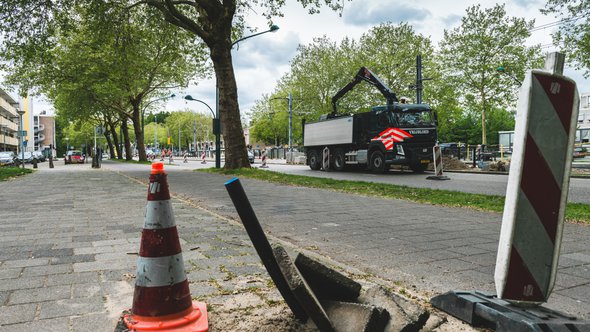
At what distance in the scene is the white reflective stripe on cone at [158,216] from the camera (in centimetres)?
241

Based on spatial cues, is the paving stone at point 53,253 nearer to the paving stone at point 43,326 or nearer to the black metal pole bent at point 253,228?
the paving stone at point 43,326

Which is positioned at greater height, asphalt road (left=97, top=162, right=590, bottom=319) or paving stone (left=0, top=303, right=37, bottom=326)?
paving stone (left=0, top=303, right=37, bottom=326)

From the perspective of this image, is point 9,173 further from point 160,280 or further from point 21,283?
point 160,280

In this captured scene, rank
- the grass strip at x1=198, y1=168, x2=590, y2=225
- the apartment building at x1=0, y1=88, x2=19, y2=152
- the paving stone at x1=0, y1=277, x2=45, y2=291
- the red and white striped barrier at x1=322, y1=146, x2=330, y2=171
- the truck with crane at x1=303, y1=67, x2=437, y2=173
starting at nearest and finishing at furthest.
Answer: the paving stone at x1=0, y1=277, x2=45, y2=291
the grass strip at x1=198, y1=168, x2=590, y2=225
the truck with crane at x1=303, y1=67, x2=437, y2=173
the red and white striped barrier at x1=322, y1=146, x2=330, y2=171
the apartment building at x1=0, y1=88, x2=19, y2=152

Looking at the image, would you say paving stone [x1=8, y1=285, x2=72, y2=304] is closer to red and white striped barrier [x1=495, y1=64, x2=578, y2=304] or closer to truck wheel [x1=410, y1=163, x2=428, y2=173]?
red and white striped barrier [x1=495, y1=64, x2=578, y2=304]

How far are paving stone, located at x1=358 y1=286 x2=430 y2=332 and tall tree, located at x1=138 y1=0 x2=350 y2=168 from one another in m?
17.3

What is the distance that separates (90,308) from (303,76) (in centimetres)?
4437

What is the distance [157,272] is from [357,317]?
1.07 m

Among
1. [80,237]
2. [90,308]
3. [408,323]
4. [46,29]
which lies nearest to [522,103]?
[408,323]

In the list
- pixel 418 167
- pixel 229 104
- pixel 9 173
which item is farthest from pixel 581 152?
pixel 9 173

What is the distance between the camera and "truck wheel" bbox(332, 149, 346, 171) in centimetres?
2283

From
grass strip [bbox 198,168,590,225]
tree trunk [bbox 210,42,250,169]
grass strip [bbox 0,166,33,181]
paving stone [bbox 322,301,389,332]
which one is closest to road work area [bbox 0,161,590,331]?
paving stone [bbox 322,301,389,332]

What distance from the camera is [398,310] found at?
2.29 metres

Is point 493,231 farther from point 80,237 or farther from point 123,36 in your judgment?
point 123,36
